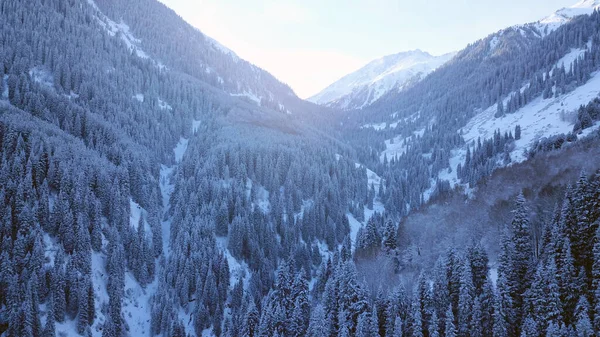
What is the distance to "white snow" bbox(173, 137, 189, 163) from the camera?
139 metres

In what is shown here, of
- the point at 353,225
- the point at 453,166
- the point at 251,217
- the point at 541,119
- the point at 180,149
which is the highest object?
the point at 541,119

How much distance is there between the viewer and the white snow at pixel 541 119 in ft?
419

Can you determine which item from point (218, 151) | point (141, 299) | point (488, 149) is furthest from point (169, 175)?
point (488, 149)

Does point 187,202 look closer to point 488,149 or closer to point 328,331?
point 328,331

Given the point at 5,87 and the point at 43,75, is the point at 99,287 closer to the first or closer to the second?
the point at 5,87

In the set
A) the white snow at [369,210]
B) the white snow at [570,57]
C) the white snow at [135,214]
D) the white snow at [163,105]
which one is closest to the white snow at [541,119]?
the white snow at [570,57]

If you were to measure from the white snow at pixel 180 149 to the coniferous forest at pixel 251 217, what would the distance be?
1.21m

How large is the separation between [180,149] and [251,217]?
168ft

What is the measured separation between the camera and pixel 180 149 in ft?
474

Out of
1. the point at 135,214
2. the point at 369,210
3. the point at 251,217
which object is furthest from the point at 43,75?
the point at 369,210

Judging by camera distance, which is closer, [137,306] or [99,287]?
[99,287]

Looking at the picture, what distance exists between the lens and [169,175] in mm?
125188

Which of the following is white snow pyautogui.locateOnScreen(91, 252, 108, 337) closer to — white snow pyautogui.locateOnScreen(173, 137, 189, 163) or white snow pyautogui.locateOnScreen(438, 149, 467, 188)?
white snow pyautogui.locateOnScreen(173, 137, 189, 163)

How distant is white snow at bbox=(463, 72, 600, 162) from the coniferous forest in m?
1.78
